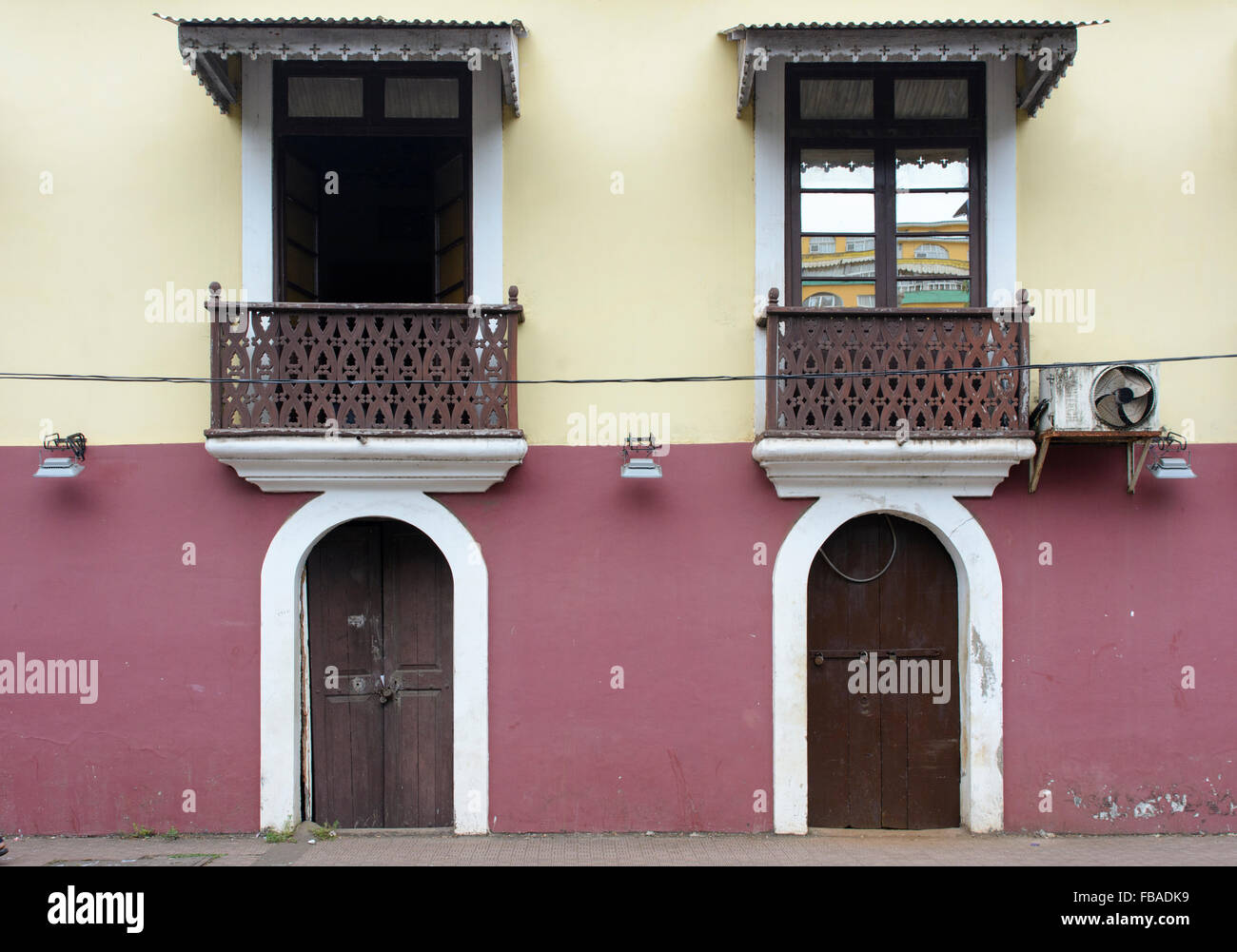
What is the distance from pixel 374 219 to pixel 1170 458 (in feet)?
23.0

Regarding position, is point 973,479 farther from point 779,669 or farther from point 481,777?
point 481,777

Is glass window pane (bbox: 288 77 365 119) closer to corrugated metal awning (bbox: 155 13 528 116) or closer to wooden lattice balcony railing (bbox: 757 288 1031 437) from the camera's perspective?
corrugated metal awning (bbox: 155 13 528 116)

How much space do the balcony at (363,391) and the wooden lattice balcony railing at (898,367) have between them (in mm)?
2053

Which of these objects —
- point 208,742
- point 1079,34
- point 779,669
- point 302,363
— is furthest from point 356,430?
point 1079,34

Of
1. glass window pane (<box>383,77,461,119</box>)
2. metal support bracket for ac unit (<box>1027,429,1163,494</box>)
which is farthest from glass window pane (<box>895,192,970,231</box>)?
glass window pane (<box>383,77,461,119</box>)

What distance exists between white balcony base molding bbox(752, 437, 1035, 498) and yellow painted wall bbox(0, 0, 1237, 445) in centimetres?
51

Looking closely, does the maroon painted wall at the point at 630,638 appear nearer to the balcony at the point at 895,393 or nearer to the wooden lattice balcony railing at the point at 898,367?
the balcony at the point at 895,393

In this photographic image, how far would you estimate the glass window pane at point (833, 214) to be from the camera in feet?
22.2

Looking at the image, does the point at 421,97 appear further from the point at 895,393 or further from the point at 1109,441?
the point at 1109,441

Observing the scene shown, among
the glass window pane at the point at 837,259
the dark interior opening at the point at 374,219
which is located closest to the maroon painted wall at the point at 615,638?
the glass window pane at the point at 837,259

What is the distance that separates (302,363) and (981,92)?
18.7ft

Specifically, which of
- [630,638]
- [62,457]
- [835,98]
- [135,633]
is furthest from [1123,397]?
[62,457]

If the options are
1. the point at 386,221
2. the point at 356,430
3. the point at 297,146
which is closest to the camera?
the point at 356,430

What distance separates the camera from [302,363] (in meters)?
6.21
